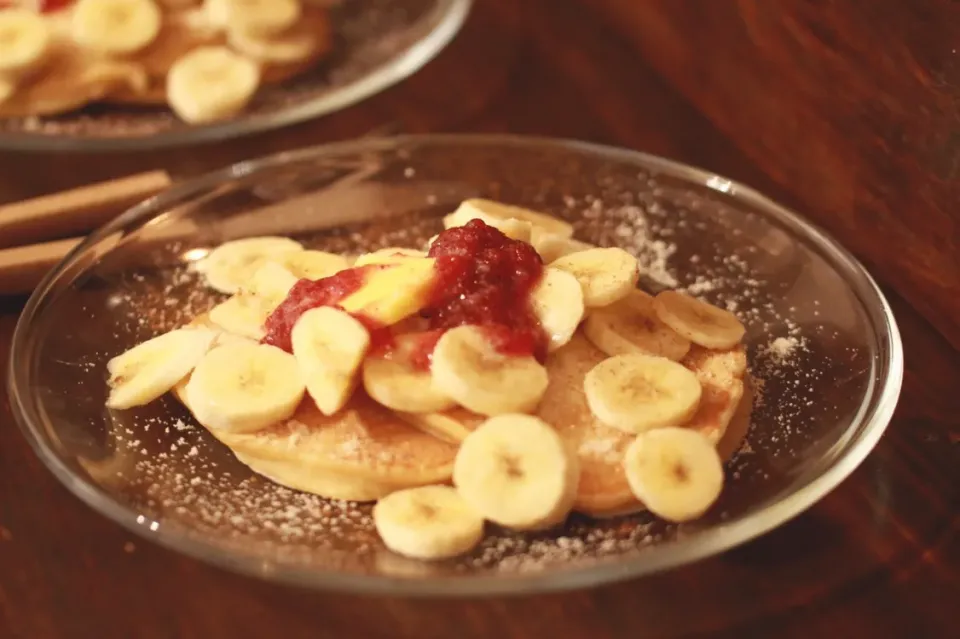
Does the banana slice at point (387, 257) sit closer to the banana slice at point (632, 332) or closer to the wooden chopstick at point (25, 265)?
the banana slice at point (632, 332)

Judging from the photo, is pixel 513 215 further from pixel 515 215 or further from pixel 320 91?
pixel 320 91

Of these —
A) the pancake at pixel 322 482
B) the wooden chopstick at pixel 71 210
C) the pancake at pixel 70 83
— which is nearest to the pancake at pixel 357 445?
the pancake at pixel 322 482

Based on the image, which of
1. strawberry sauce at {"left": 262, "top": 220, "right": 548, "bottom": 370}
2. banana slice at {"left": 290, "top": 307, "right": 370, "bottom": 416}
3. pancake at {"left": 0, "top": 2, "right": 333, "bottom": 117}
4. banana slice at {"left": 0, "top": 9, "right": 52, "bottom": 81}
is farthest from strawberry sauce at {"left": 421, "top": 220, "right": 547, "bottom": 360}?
banana slice at {"left": 0, "top": 9, "right": 52, "bottom": 81}

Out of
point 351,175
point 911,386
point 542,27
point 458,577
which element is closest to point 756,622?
point 458,577

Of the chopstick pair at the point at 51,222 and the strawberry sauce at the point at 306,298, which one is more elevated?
the strawberry sauce at the point at 306,298

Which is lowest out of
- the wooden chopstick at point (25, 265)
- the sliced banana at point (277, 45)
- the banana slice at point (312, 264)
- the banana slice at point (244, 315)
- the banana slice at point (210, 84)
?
the wooden chopstick at point (25, 265)

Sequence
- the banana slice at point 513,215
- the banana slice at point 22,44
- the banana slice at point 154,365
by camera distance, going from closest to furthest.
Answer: the banana slice at point 154,365 → the banana slice at point 513,215 → the banana slice at point 22,44

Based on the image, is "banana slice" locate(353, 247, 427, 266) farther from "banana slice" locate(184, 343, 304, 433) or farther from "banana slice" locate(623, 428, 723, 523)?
"banana slice" locate(623, 428, 723, 523)

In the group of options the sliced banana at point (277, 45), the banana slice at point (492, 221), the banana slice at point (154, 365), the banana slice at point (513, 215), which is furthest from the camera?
the sliced banana at point (277, 45)
